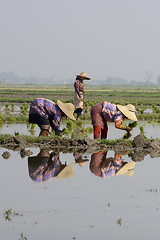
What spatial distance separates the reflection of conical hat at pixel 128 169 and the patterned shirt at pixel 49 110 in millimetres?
3002

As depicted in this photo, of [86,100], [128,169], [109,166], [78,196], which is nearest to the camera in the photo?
[78,196]

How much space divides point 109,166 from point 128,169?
346 millimetres

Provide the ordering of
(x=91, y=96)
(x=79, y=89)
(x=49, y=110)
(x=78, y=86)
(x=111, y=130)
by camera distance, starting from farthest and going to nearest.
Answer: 1. (x=91, y=96)
2. (x=79, y=89)
3. (x=78, y=86)
4. (x=111, y=130)
5. (x=49, y=110)

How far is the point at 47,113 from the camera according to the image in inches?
498

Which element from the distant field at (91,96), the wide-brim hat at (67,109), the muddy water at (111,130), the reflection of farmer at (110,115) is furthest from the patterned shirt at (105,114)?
the distant field at (91,96)

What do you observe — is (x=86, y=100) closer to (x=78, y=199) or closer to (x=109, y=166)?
(x=109, y=166)

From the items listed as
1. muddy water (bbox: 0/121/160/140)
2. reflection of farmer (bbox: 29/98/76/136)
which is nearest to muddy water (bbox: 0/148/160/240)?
reflection of farmer (bbox: 29/98/76/136)

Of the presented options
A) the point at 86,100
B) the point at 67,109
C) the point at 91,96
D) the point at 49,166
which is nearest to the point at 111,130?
the point at 67,109

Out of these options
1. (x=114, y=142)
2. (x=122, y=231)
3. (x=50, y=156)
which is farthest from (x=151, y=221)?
(x=114, y=142)

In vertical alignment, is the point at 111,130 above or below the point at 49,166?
below

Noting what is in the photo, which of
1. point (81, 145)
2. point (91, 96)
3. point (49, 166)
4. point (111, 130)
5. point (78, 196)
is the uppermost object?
point (78, 196)

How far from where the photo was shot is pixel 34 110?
1273 centimetres

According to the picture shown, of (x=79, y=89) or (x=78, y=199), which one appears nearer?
(x=78, y=199)

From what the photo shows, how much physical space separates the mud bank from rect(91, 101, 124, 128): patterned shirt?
21.1 inches
